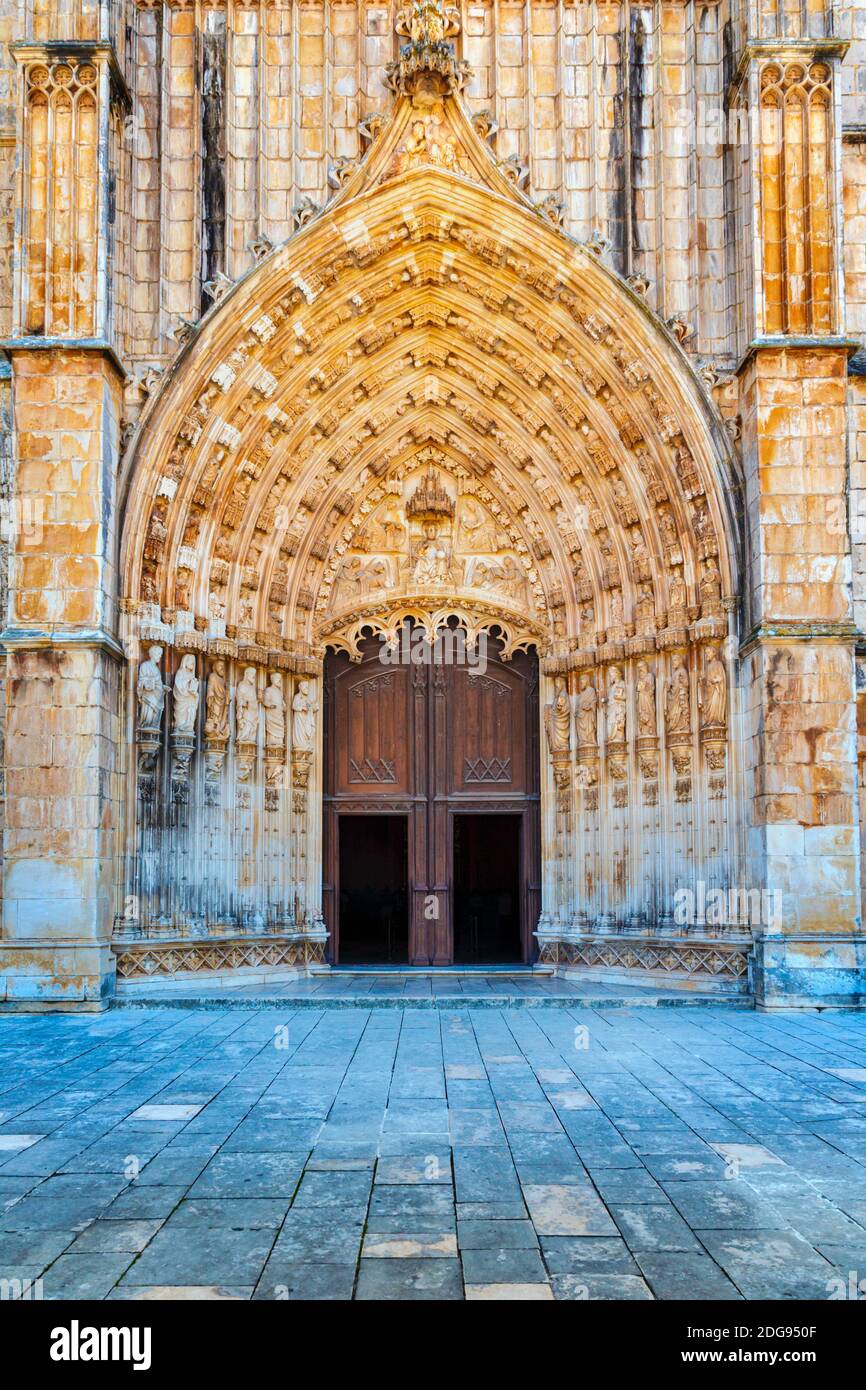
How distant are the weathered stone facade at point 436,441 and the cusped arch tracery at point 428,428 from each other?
4cm

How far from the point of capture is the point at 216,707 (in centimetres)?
1230

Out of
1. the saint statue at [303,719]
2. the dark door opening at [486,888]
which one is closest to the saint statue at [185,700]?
the saint statue at [303,719]

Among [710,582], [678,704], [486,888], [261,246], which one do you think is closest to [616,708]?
[678,704]

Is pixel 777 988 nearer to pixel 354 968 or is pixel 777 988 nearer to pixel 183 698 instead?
pixel 354 968

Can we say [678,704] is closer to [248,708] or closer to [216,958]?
[248,708]

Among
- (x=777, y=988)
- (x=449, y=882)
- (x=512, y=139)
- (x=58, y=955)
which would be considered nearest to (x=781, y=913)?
(x=777, y=988)

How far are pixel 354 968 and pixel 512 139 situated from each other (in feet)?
Result: 29.7

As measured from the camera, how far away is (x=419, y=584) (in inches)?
543

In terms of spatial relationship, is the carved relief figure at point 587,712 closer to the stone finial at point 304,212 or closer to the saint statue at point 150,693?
the saint statue at point 150,693

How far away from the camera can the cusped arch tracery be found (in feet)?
39.6

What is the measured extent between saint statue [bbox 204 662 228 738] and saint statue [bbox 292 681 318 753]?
105cm

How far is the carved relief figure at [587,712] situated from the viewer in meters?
13.0

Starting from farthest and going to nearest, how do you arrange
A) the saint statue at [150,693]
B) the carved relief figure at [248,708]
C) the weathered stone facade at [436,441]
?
the carved relief figure at [248,708]
the saint statue at [150,693]
the weathered stone facade at [436,441]

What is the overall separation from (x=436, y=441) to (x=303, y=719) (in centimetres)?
→ 360
